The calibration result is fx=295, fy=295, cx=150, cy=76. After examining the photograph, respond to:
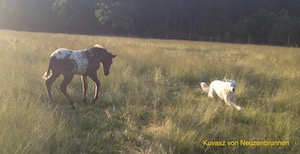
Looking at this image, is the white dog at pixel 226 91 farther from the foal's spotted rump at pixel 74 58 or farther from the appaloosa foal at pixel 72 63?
the foal's spotted rump at pixel 74 58

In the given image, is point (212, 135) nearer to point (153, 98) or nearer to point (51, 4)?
point (153, 98)

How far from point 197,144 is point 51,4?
62.9 meters

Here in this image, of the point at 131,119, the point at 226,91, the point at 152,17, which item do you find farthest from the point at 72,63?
the point at 152,17

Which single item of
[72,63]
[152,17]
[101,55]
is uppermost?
[152,17]

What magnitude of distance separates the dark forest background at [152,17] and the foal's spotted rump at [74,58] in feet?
151

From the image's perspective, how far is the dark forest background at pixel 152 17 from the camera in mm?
52094

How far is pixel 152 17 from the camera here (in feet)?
201

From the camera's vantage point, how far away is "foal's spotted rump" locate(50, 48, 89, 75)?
4.48m

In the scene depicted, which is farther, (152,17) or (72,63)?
(152,17)

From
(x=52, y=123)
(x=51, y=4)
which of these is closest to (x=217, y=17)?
(x=51, y=4)

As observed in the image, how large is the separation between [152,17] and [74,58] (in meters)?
58.0

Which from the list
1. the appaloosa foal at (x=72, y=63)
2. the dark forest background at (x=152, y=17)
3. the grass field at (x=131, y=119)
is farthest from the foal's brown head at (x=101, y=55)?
the dark forest background at (x=152, y=17)

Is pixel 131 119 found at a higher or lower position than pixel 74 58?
lower

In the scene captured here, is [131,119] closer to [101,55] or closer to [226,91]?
[101,55]
